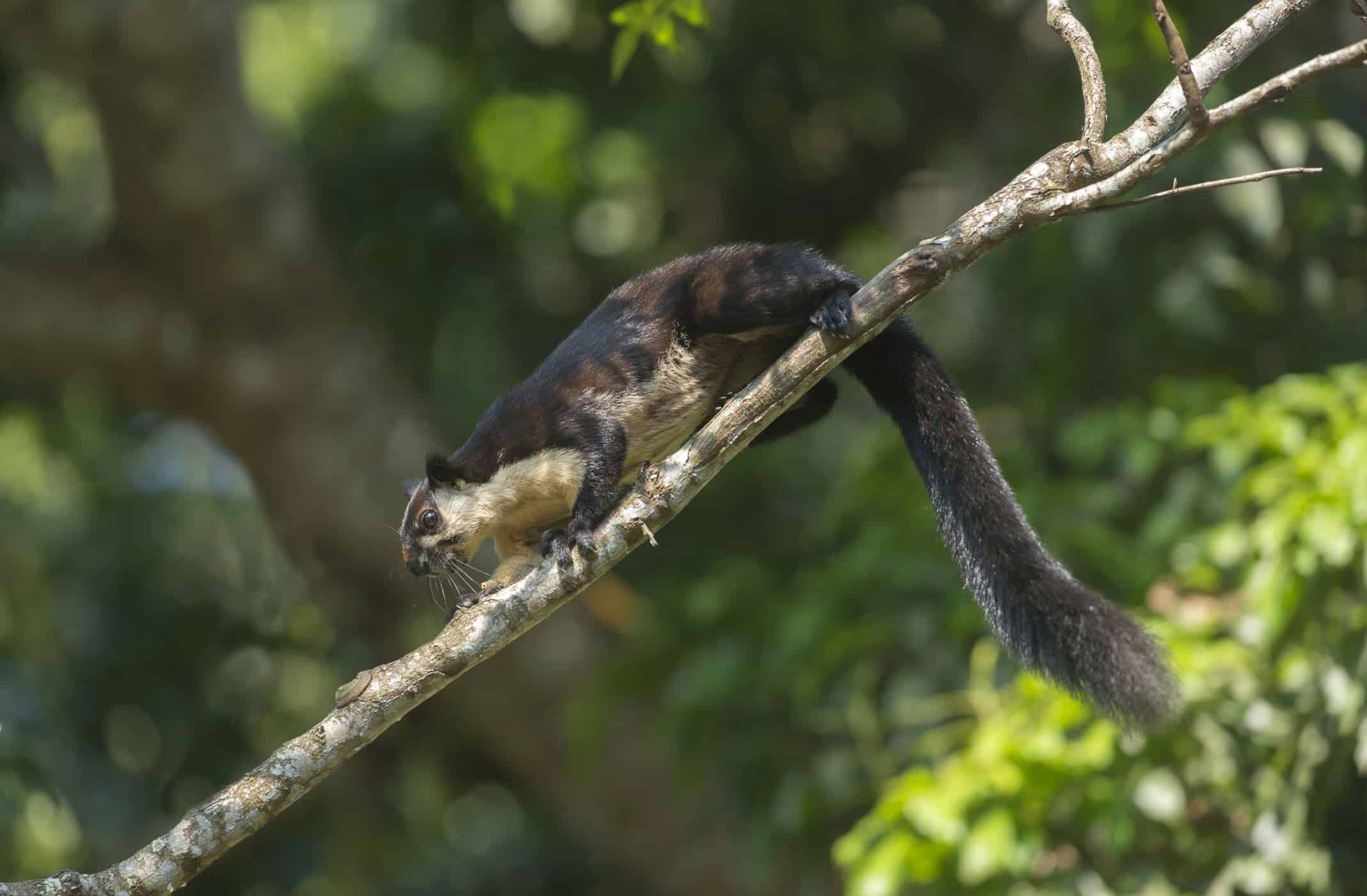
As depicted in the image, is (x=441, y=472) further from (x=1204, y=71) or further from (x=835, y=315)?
(x=1204, y=71)

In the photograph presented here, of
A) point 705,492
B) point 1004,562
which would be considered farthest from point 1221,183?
point 705,492

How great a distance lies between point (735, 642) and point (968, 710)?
1.15 meters

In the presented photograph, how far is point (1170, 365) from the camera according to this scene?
589 centimetres

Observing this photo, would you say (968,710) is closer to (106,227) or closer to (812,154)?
(812,154)

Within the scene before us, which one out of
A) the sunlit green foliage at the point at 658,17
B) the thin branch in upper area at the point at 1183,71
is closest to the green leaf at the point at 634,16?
the sunlit green foliage at the point at 658,17

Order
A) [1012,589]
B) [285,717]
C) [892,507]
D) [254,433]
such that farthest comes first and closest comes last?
[285,717], [254,433], [892,507], [1012,589]

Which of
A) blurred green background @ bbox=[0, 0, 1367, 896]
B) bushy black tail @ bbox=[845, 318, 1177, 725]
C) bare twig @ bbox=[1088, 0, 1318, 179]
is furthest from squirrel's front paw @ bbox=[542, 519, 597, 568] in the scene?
bare twig @ bbox=[1088, 0, 1318, 179]

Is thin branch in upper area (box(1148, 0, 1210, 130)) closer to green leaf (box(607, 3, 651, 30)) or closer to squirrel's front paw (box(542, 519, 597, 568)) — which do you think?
green leaf (box(607, 3, 651, 30))

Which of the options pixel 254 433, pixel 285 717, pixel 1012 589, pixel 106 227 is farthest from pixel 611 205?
pixel 1012 589

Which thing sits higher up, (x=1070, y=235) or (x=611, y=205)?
(x=611, y=205)

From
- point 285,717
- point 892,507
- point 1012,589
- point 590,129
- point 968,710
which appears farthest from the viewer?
point 285,717

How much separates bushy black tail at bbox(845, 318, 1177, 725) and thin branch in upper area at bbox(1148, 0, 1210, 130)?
1.08 m

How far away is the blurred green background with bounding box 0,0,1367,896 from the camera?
4.42 metres

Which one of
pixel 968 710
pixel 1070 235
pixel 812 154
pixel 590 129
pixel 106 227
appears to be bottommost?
pixel 968 710
